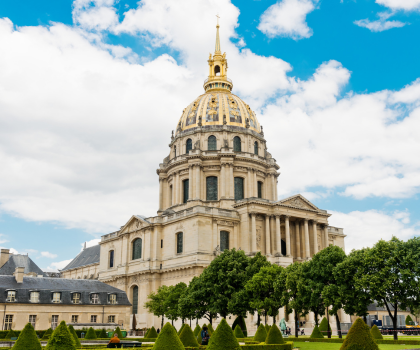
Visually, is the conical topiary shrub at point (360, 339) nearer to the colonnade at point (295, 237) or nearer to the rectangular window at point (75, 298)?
the colonnade at point (295, 237)

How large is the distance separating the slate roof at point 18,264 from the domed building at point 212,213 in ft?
55.2

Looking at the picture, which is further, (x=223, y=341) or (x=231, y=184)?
(x=231, y=184)

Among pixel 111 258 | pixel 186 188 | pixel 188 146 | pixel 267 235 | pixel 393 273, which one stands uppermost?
pixel 188 146

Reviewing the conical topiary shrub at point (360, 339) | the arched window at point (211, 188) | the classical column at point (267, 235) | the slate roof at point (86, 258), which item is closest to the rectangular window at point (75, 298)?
the classical column at point (267, 235)

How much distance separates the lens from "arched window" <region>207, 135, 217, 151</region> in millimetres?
76688

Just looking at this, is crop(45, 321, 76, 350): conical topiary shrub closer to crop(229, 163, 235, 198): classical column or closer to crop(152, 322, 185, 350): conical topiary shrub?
crop(152, 322, 185, 350): conical topiary shrub

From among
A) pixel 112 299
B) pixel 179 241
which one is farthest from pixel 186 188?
pixel 112 299

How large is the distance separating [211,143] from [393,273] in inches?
1797

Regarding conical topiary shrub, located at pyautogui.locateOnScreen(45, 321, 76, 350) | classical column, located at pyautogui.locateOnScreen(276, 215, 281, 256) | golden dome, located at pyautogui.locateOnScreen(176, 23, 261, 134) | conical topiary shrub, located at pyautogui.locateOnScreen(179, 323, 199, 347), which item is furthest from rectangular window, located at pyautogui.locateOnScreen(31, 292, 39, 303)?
golden dome, located at pyautogui.locateOnScreen(176, 23, 261, 134)

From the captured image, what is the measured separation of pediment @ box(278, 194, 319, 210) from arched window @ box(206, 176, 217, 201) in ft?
41.5

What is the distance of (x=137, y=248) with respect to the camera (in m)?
71.9

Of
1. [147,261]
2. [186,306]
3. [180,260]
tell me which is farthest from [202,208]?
[186,306]

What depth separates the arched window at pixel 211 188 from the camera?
73.8 metres

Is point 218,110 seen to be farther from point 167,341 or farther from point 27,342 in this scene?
point 167,341
